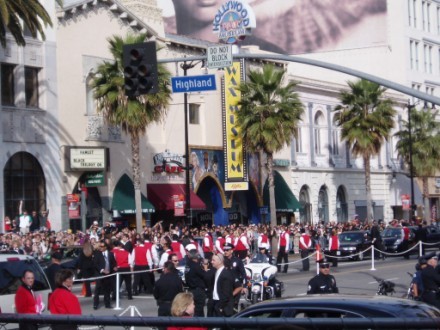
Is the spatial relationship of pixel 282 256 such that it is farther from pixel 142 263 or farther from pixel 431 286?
pixel 431 286

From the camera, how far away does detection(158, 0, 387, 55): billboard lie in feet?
252

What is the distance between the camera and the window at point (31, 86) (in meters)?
41.7

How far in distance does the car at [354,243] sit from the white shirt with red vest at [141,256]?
1662cm

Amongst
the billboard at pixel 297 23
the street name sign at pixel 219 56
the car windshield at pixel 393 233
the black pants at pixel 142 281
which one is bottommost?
the black pants at pixel 142 281

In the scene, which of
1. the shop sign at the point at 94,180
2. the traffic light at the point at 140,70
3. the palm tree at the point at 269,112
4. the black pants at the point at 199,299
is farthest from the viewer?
the palm tree at the point at 269,112

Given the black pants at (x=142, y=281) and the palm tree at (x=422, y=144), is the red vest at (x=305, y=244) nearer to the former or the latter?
the black pants at (x=142, y=281)

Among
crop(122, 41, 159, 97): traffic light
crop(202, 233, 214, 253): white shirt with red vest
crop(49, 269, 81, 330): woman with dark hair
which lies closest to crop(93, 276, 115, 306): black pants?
crop(122, 41, 159, 97): traffic light

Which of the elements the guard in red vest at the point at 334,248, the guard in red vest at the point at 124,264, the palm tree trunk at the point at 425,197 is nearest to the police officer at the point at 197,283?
the guard in red vest at the point at 124,264

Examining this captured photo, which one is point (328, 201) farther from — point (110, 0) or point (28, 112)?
point (28, 112)

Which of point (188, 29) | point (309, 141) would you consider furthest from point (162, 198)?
point (188, 29)

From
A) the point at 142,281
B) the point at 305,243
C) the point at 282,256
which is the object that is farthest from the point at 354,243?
the point at 142,281

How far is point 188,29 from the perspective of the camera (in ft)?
258

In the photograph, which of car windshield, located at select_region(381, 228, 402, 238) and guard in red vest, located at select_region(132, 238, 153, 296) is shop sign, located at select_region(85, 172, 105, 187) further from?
guard in red vest, located at select_region(132, 238, 153, 296)

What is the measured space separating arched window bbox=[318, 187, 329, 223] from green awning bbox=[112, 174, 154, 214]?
1888 centimetres
